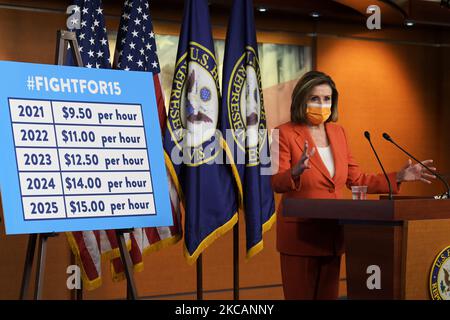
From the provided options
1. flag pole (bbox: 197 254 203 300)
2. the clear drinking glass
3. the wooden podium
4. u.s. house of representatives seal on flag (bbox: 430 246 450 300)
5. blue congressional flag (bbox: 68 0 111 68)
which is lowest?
flag pole (bbox: 197 254 203 300)

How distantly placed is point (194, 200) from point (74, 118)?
1466mm

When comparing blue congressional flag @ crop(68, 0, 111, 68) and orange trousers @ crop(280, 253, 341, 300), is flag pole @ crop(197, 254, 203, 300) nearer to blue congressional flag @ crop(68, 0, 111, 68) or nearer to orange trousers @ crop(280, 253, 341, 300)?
orange trousers @ crop(280, 253, 341, 300)

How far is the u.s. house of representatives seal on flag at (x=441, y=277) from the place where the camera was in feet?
13.3

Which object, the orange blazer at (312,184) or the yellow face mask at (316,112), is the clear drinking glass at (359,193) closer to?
the orange blazer at (312,184)

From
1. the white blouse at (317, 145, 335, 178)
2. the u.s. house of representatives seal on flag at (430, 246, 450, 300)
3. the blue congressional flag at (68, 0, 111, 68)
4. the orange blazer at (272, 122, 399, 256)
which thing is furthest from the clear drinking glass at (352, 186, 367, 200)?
the blue congressional flag at (68, 0, 111, 68)

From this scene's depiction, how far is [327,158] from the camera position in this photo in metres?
4.84

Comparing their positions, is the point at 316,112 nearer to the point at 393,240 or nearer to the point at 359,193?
the point at 359,193

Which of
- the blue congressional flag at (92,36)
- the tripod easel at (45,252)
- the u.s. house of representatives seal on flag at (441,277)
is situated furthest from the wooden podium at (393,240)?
the blue congressional flag at (92,36)

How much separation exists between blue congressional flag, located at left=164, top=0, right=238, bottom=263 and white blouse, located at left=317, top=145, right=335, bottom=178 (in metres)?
0.63

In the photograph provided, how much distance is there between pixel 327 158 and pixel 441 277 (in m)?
1.08

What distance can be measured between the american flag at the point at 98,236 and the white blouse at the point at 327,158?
96cm

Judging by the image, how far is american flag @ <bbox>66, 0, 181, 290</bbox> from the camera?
4820 millimetres

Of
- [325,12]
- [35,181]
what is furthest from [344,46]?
[35,181]

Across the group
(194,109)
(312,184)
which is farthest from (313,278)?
(194,109)
